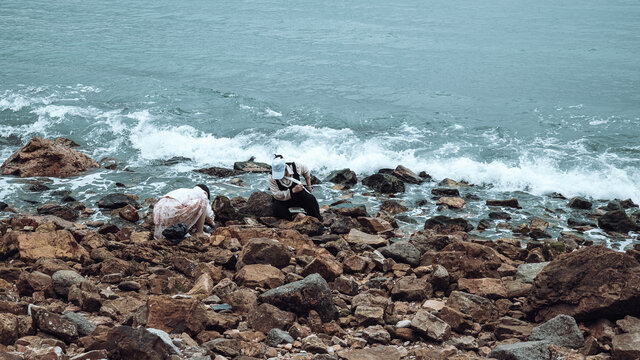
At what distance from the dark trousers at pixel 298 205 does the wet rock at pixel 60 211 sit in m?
3.71

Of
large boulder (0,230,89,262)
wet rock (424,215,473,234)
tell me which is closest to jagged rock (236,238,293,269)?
large boulder (0,230,89,262)

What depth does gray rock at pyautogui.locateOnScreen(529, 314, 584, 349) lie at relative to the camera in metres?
5.12

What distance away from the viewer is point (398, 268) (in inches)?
297

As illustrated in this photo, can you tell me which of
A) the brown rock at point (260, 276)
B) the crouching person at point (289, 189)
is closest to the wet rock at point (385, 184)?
the crouching person at point (289, 189)

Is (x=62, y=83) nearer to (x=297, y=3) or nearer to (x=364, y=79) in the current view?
(x=364, y=79)

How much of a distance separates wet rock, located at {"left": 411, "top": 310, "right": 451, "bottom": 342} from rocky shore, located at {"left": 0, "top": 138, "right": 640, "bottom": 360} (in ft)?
0.04

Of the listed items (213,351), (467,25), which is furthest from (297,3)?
(213,351)

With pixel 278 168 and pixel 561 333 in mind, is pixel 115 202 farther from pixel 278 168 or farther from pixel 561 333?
pixel 561 333

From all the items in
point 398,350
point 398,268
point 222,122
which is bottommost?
point 222,122

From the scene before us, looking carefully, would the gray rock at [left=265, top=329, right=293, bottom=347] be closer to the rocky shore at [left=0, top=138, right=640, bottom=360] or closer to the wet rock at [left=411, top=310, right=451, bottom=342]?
the rocky shore at [left=0, top=138, right=640, bottom=360]

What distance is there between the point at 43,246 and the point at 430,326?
494 cm

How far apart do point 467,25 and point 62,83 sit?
22267mm

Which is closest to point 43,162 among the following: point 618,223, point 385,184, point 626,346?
point 385,184

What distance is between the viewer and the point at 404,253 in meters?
7.80
